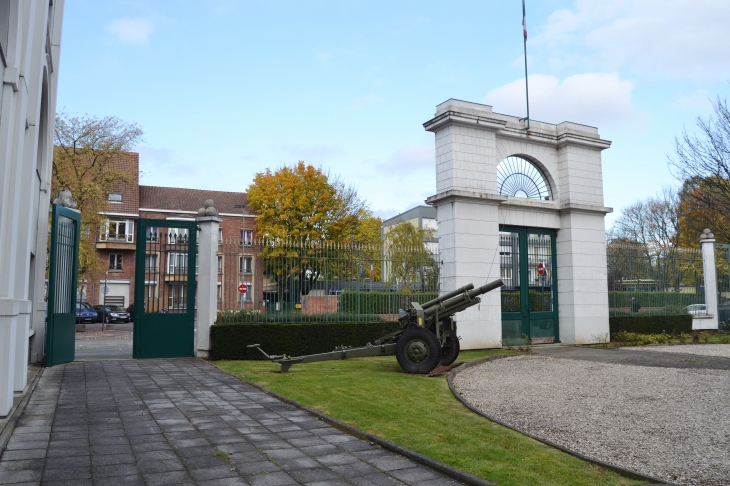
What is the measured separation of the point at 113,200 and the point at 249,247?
1406 inches

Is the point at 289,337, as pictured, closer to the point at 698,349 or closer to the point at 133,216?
the point at 698,349

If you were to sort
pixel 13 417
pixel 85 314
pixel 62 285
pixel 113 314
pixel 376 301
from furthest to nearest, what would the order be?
pixel 113 314 < pixel 85 314 < pixel 376 301 < pixel 62 285 < pixel 13 417

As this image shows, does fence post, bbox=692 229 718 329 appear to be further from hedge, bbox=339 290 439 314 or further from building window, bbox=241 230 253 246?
building window, bbox=241 230 253 246

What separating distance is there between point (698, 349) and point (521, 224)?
217 inches

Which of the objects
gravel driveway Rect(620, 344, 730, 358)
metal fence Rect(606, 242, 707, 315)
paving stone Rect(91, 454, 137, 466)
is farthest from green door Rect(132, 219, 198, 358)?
metal fence Rect(606, 242, 707, 315)

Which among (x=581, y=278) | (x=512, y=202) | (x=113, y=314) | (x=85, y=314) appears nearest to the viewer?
(x=512, y=202)

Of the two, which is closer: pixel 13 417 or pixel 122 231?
pixel 13 417

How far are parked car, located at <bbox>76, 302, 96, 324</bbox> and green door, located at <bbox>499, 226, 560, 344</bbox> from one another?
28929mm

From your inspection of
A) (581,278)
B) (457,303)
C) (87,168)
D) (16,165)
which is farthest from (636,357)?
(87,168)

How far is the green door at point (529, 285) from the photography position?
15617mm

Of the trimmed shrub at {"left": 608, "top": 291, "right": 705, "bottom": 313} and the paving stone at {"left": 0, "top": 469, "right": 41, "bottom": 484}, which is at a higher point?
the trimmed shrub at {"left": 608, "top": 291, "right": 705, "bottom": 313}

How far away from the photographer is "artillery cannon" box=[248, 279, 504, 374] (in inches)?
402

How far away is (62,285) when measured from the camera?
11.7 meters

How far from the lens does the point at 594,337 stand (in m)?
16.5
